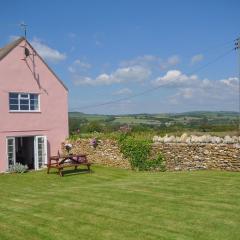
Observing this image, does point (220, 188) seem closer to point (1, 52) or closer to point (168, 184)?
point (168, 184)

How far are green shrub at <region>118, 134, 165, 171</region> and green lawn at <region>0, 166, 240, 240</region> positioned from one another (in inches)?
113

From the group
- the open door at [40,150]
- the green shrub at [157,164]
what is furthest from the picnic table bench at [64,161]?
the green shrub at [157,164]

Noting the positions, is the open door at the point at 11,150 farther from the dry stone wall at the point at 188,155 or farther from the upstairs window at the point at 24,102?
the dry stone wall at the point at 188,155

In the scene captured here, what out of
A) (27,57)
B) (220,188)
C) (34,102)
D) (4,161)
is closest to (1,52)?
(27,57)

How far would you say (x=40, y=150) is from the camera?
82.4 ft

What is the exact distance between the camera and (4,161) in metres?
23.0

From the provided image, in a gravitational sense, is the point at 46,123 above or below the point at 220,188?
above

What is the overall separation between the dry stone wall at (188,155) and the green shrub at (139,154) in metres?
0.31

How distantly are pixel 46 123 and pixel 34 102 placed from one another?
4.77 ft

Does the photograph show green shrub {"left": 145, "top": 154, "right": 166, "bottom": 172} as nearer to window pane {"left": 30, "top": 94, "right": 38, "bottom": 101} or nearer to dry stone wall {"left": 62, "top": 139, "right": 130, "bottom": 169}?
dry stone wall {"left": 62, "top": 139, "right": 130, "bottom": 169}

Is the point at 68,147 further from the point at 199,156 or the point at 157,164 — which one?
the point at 199,156

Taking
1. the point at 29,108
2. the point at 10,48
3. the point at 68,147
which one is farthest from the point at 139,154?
the point at 10,48

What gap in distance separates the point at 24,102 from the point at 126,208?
1422 centimetres

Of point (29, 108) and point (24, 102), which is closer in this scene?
point (24, 102)
